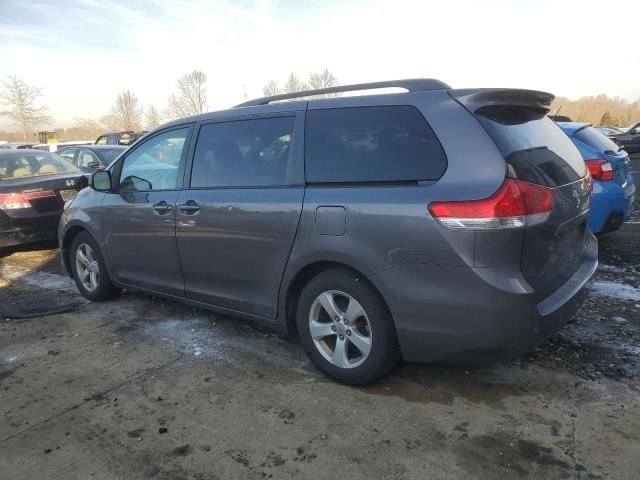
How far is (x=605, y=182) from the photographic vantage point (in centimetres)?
529

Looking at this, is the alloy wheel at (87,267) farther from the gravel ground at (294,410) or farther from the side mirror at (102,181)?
the gravel ground at (294,410)

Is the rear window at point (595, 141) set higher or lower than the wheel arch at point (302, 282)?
higher

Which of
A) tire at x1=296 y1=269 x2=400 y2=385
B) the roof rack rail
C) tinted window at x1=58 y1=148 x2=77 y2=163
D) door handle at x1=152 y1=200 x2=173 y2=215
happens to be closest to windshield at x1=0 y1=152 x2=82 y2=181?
tinted window at x1=58 y1=148 x2=77 y2=163

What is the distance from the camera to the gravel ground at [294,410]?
8.13 feet

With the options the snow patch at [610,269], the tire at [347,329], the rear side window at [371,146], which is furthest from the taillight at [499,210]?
the snow patch at [610,269]

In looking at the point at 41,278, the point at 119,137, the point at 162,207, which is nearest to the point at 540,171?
the point at 162,207

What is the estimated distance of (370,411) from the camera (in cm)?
290

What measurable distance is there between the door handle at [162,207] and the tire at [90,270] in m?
1.18

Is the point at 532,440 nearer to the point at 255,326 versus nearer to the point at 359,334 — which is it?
the point at 359,334

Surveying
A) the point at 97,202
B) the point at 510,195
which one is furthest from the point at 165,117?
the point at 510,195

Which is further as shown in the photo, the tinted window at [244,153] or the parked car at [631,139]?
the parked car at [631,139]

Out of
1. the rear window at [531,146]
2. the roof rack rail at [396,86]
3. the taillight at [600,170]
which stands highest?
the roof rack rail at [396,86]

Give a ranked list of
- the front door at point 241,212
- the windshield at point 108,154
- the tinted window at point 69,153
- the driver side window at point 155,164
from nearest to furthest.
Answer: the front door at point 241,212
the driver side window at point 155,164
the windshield at point 108,154
the tinted window at point 69,153

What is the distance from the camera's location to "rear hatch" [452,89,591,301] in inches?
105
